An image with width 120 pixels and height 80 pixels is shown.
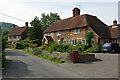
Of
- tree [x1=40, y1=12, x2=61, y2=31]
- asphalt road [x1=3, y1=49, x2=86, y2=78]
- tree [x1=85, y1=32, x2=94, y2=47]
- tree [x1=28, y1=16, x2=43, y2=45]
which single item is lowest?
asphalt road [x1=3, y1=49, x2=86, y2=78]

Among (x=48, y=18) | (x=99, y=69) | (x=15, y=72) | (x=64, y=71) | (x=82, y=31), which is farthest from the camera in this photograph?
(x=48, y=18)

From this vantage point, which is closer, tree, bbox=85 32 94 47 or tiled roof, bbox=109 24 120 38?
tree, bbox=85 32 94 47

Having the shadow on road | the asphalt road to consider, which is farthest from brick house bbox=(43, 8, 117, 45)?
the shadow on road

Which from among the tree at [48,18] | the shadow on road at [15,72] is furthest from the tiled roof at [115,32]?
the tree at [48,18]

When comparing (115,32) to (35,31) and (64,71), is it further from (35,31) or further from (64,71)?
(35,31)

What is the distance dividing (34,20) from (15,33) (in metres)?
23.0

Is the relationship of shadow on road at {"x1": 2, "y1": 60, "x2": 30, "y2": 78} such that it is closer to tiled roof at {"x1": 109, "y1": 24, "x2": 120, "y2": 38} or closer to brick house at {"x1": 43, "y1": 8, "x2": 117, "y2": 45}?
brick house at {"x1": 43, "y1": 8, "x2": 117, "y2": 45}

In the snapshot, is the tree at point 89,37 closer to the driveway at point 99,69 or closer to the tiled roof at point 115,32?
the tiled roof at point 115,32

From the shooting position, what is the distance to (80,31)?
25016mm

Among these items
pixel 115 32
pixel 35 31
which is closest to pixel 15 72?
pixel 115 32

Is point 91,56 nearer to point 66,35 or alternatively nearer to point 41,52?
point 41,52

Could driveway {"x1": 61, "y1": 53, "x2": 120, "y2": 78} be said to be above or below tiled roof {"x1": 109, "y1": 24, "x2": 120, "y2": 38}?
below

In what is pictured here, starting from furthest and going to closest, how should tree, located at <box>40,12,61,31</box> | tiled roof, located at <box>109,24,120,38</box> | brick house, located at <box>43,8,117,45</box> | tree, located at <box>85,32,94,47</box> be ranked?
tree, located at <box>40,12,61,31</box> < tiled roof, located at <box>109,24,120,38</box> < brick house, located at <box>43,8,117,45</box> < tree, located at <box>85,32,94,47</box>

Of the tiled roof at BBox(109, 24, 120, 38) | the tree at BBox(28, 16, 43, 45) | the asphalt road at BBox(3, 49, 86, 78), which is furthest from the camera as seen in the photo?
the tree at BBox(28, 16, 43, 45)
